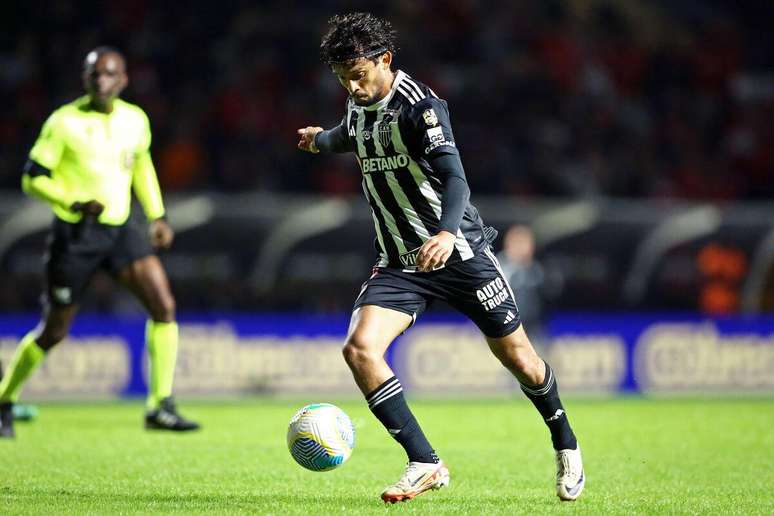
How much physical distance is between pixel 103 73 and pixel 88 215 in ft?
3.40

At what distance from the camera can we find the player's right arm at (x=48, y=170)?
888 centimetres

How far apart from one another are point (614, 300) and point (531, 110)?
5.18 m

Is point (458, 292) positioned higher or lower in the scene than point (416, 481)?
higher

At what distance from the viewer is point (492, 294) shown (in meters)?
5.96

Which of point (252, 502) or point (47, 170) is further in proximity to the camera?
point (47, 170)

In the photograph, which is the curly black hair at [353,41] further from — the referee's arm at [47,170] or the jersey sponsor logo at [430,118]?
the referee's arm at [47,170]

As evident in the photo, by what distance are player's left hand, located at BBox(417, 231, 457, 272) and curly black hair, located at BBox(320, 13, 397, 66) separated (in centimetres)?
96

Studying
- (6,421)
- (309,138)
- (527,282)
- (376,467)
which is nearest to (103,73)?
(6,421)

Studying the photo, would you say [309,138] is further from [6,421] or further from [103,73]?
[6,421]

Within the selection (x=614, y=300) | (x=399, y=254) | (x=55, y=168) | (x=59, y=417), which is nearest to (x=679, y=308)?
(x=614, y=300)

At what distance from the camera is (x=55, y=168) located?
9.06 m

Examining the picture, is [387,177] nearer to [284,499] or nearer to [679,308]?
[284,499]

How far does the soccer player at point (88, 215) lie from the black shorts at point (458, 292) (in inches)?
140

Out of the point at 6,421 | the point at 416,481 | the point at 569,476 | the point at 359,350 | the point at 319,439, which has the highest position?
the point at 359,350
